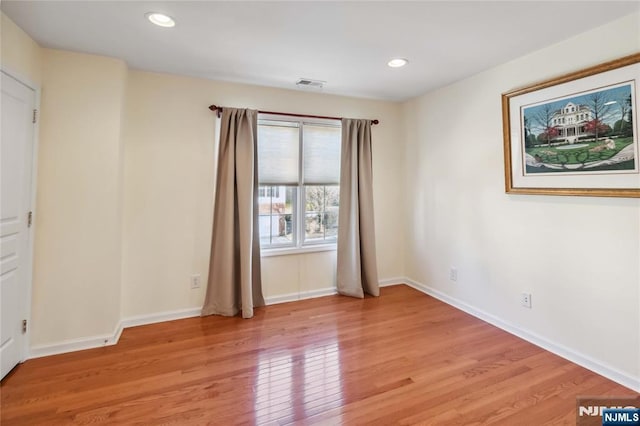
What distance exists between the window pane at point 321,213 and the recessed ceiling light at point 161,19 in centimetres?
203

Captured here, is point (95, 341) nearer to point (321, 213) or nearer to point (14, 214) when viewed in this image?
point (14, 214)

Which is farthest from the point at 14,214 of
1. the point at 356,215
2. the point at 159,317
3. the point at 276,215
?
the point at 356,215

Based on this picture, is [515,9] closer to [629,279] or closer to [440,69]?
[440,69]

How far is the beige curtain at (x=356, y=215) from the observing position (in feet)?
12.0

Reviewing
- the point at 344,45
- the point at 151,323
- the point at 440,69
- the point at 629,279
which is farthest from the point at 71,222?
the point at 629,279

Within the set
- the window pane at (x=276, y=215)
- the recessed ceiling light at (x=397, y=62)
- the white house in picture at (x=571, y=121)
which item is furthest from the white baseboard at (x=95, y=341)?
the white house in picture at (x=571, y=121)

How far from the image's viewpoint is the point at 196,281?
315 cm

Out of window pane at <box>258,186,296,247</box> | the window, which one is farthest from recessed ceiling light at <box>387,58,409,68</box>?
window pane at <box>258,186,296,247</box>

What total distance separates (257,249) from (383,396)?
1865mm

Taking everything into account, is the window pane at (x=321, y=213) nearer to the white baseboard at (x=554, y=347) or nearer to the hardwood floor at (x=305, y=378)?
the hardwood floor at (x=305, y=378)

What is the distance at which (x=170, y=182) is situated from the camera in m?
3.01

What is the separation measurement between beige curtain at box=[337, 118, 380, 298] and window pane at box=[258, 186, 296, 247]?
1.95 ft

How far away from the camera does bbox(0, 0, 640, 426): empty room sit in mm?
1945

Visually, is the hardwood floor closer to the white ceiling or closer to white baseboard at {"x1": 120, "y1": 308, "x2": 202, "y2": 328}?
white baseboard at {"x1": 120, "y1": 308, "x2": 202, "y2": 328}
